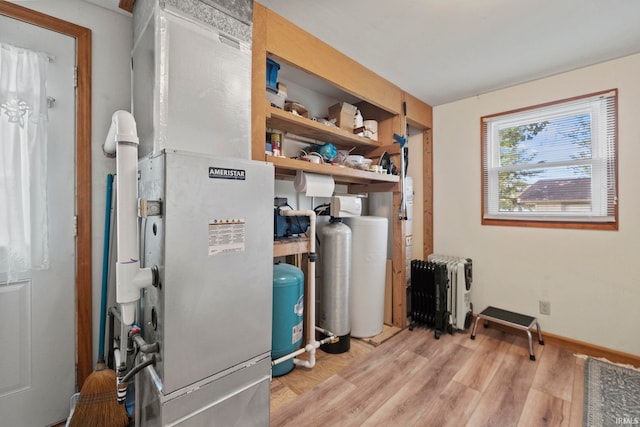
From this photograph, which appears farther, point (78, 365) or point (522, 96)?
point (522, 96)

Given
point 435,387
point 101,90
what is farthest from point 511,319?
point 101,90

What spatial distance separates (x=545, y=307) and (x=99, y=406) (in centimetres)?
343

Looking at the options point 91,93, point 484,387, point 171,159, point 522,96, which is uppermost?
point 522,96

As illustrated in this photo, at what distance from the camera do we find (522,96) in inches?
100

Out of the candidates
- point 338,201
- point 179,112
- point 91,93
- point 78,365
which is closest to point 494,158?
point 338,201

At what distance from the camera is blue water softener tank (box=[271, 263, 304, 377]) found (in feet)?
6.07

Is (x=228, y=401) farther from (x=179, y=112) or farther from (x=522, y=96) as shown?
(x=522, y=96)

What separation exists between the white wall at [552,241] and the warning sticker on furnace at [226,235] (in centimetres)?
261

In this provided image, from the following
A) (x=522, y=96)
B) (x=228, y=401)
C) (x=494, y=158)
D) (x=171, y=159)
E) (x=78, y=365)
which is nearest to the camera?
(x=171, y=159)

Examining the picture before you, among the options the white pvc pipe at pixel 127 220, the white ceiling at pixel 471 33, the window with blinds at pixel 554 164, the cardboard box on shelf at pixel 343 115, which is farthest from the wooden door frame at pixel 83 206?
the window with blinds at pixel 554 164

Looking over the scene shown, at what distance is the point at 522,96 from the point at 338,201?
6.91 ft

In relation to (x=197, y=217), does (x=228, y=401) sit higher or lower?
lower

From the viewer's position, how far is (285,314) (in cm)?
187

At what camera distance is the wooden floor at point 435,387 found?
1.55 m
